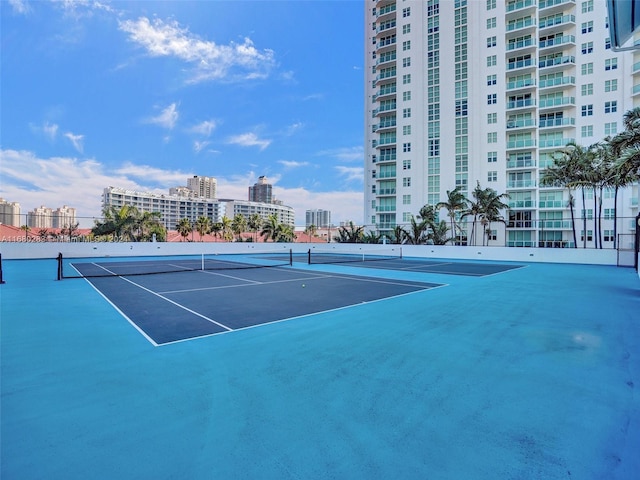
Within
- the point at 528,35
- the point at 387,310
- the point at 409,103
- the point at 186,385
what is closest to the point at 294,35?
the point at 409,103

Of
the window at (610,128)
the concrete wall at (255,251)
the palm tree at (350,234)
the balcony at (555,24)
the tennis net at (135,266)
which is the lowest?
the tennis net at (135,266)

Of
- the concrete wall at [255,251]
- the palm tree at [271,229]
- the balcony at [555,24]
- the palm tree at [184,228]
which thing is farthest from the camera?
the palm tree at [184,228]

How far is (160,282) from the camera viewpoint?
44.3 ft

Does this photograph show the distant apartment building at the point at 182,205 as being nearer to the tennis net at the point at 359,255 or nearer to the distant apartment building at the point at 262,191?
the distant apartment building at the point at 262,191

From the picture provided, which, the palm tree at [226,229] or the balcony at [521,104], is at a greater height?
the balcony at [521,104]

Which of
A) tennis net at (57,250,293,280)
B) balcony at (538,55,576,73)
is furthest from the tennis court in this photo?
balcony at (538,55,576,73)

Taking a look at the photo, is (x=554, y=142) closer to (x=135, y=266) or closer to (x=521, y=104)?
(x=521, y=104)

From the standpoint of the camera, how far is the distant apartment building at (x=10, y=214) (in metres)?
21.7

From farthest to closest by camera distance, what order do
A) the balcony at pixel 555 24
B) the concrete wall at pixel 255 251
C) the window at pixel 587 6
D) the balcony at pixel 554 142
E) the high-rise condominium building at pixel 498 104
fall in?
the balcony at pixel 554 142 → the balcony at pixel 555 24 → the window at pixel 587 6 → the high-rise condominium building at pixel 498 104 → the concrete wall at pixel 255 251

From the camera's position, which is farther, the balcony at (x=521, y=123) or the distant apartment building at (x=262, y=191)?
the distant apartment building at (x=262, y=191)

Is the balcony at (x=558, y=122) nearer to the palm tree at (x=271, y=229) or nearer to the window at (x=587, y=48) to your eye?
the window at (x=587, y=48)

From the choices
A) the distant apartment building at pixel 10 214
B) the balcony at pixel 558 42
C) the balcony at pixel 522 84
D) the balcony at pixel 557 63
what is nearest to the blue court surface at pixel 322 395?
the distant apartment building at pixel 10 214

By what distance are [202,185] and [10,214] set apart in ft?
395

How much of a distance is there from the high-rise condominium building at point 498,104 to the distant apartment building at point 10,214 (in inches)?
1578
